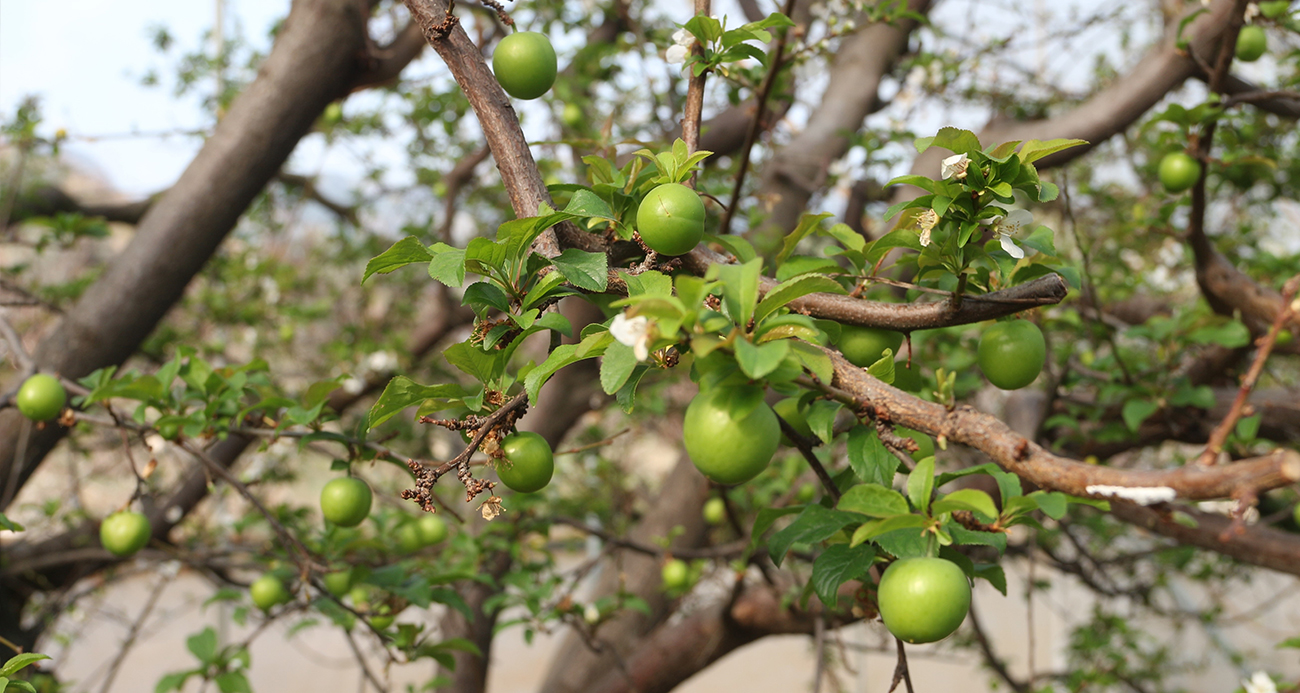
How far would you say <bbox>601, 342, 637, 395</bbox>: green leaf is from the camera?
24.3 inches

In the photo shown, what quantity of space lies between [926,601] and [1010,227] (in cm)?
37

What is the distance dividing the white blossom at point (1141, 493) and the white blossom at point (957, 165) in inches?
13.7

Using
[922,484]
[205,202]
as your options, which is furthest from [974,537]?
[205,202]

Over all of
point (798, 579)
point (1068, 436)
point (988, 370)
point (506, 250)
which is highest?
point (506, 250)

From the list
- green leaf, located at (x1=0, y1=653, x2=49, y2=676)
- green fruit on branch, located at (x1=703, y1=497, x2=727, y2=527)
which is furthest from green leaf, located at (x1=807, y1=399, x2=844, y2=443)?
green fruit on branch, located at (x1=703, y1=497, x2=727, y2=527)

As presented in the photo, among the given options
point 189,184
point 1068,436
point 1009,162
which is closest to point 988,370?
point 1009,162

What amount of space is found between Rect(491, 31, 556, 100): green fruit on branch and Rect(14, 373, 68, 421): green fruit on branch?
3.23 feet

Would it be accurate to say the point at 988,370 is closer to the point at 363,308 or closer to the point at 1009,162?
the point at 1009,162

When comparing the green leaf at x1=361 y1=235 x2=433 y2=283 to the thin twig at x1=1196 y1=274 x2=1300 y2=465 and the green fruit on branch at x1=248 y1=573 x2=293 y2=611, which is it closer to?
the thin twig at x1=1196 y1=274 x2=1300 y2=465

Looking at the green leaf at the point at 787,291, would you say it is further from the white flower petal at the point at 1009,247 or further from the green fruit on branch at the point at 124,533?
the green fruit on branch at the point at 124,533

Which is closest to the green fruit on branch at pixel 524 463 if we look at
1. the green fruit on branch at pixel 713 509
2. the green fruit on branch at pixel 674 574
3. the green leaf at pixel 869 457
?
the green leaf at pixel 869 457

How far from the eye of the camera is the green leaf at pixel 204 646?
1.54 metres

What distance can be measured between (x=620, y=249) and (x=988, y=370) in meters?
0.41

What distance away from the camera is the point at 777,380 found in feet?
2.03
